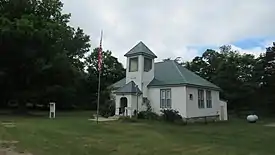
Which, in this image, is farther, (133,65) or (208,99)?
(208,99)

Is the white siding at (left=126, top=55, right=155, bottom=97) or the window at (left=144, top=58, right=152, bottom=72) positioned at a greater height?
the window at (left=144, top=58, right=152, bottom=72)

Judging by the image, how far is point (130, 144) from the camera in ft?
38.2

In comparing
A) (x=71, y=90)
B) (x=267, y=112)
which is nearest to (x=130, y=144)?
(x=71, y=90)

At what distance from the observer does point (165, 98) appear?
27422 millimetres

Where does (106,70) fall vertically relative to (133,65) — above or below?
above

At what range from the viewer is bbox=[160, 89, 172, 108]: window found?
27250mm

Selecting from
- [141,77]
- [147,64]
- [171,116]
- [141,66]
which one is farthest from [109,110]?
[171,116]

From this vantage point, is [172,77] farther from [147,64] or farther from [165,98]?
[147,64]

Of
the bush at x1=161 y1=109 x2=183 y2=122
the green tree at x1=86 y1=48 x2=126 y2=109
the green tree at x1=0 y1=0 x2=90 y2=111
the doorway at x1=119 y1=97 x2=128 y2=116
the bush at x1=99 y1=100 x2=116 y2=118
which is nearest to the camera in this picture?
the bush at x1=161 y1=109 x2=183 y2=122

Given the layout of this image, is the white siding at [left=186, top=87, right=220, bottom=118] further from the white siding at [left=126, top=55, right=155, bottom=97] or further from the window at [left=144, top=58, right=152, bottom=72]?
the window at [left=144, top=58, right=152, bottom=72]

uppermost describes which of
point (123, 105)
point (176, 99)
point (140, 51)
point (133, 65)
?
point (140, 51)

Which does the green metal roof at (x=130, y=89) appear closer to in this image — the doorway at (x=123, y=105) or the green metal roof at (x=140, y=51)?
the doorway at (x=123, y=105)

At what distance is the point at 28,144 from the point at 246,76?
39.4 metres

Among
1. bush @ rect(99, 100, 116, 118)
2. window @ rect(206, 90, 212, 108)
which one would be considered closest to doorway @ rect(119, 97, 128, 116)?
bush @ rect(99, 100, 116, 118)
